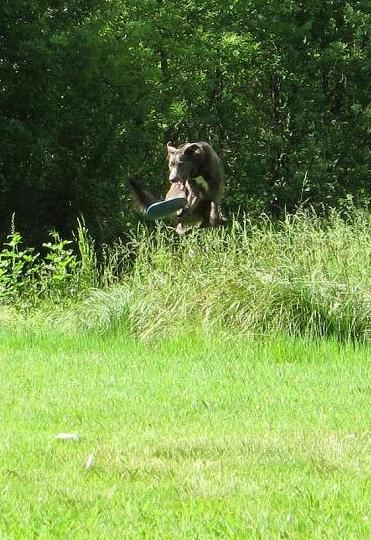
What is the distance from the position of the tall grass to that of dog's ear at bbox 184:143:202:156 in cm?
87

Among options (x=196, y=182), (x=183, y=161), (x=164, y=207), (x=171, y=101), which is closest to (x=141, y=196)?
(x=196, y=182)

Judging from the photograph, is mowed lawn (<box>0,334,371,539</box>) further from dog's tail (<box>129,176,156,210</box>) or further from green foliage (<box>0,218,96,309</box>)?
dog's tail (<box>129,176,156,210</box>)

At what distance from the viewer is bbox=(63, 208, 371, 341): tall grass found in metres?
8.45

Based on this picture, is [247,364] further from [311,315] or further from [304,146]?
[304,146]

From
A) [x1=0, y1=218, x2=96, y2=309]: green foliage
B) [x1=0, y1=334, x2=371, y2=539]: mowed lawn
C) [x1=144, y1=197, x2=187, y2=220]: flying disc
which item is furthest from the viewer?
[x1=0, y1=218, x2=96, y2=309]: green foliage

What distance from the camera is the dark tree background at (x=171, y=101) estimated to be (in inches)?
706

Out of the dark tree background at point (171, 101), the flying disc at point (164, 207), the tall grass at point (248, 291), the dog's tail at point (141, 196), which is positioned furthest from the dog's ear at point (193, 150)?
the dark tree background at point (171, 101)

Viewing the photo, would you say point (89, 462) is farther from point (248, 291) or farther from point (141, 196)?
point (141, 196)

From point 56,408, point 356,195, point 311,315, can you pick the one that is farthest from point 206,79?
point 56,408

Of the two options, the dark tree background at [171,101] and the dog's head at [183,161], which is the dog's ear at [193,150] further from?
the dark tree background at [171,101]

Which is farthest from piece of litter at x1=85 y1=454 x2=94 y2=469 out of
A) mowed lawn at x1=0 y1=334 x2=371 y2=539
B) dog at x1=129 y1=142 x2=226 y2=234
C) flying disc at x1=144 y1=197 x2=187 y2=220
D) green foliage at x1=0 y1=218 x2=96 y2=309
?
green foliage at x1=0 y1=218 x2=96 y2=309

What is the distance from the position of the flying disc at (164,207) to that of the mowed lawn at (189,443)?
6.45 ft

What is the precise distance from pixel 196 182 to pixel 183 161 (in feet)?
1.18

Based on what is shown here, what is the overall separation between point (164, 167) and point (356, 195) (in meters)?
4.62
